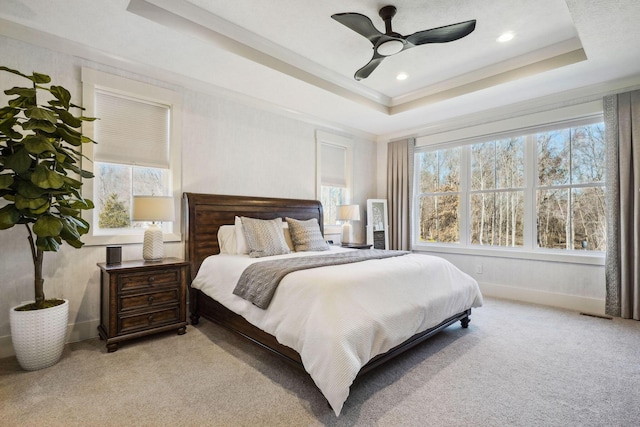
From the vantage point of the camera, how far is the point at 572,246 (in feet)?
13.0

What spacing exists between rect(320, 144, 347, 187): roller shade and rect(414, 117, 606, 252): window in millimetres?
1308

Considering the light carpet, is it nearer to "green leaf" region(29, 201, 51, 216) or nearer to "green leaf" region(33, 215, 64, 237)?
"green leaf" region(33, 215, 64, 237)

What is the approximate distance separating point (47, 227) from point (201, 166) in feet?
5.61

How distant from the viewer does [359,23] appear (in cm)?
235

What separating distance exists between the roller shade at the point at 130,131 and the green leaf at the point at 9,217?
946mm

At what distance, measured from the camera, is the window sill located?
3.73 m

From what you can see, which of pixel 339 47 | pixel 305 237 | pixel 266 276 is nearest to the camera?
pixel 266 276

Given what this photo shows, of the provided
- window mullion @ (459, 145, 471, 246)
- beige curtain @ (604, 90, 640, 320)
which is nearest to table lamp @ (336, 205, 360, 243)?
window mullion @ (459, 145, 471, 246)

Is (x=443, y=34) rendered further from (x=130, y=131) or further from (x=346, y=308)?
(x=130, y=131)

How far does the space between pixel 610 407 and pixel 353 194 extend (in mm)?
4172

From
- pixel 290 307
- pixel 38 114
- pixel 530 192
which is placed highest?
pixel 38 114

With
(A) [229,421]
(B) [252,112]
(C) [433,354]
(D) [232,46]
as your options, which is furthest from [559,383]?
(B) [252,112]

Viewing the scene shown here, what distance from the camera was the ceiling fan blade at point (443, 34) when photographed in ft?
7.68

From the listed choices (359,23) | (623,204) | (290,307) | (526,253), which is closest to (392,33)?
(359,23)
